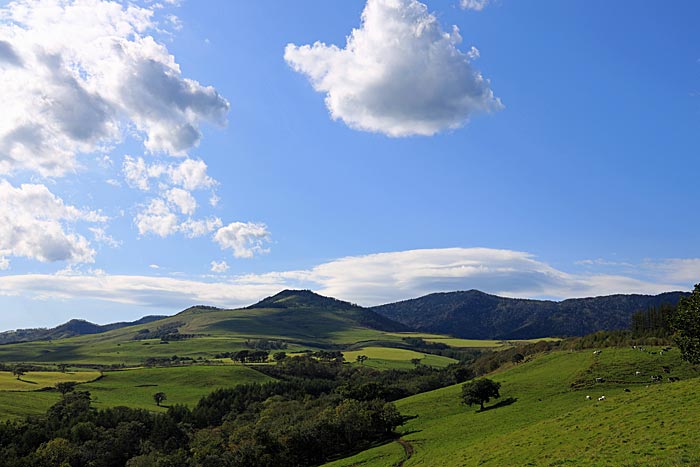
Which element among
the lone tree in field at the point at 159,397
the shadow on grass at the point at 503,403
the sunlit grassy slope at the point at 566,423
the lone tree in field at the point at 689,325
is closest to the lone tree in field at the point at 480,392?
the shadow on grass at the point at 503,403

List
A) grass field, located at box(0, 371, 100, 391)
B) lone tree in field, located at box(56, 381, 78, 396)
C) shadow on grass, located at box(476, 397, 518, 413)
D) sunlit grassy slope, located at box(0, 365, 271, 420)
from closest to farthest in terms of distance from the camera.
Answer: shadow on grass, located at box(476, 397, 518, 413) < sunlit grassy slope, located at box(0, 365, 271, 420) < lone tree in field, located at box(56, 381, 78, 396) < grass field, located at box(0, 371, 100, 391)

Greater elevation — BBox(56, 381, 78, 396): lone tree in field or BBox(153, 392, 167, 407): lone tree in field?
BBox(56, 381, 78, 396): lone tree in field

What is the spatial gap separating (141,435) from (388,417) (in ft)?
208

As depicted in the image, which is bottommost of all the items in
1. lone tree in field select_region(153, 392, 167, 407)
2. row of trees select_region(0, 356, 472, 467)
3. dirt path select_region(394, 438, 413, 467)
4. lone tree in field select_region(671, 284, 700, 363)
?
lone tree in field select_region(153, 392, 167, 407)

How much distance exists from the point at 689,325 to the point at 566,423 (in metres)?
25.2

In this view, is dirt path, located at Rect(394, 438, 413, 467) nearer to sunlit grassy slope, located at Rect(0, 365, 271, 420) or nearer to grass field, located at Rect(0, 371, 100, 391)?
sunlit grassy slope, located at Rect(0, 365, 271, 420)

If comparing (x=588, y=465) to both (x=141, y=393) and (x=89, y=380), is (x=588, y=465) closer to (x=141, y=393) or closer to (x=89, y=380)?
(x=141, y=393)

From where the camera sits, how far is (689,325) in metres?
64.8

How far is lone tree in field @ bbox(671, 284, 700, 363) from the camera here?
63438 mm

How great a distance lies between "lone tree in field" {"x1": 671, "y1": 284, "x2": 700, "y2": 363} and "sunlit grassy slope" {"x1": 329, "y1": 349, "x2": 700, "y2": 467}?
721cm

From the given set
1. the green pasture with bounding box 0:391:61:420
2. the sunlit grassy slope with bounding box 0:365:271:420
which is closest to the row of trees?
the green pasture with bounding box 0:391:61:420

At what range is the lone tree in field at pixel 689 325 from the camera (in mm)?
63438

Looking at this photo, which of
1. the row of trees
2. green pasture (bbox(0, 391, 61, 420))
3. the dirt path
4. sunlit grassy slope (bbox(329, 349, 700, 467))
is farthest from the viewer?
green pasture (bbox(0, 391, 61, 420))

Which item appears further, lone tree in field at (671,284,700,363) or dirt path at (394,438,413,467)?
dirt path at (394,438,413,467)
